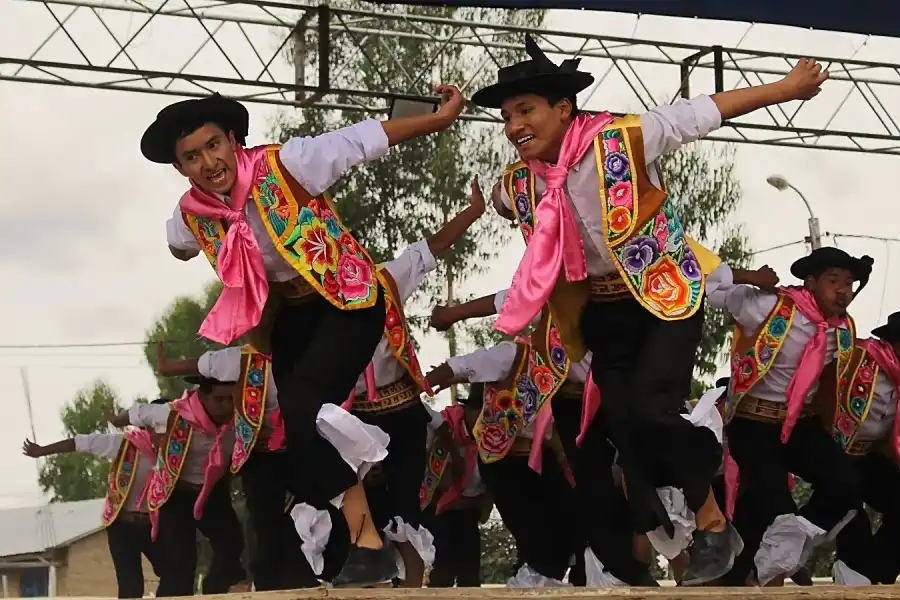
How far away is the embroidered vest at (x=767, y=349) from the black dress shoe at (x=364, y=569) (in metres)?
2.33

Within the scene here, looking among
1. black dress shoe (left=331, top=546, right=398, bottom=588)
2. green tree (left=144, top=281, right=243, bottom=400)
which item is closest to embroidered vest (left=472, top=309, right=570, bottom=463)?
black dress shoe (left=331, top=546, right=398, bottom=588)

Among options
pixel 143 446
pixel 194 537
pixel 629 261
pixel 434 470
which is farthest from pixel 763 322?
pixel 143 446

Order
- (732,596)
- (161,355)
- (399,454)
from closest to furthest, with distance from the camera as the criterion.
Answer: (732,596)
(399,454)
(161,355)

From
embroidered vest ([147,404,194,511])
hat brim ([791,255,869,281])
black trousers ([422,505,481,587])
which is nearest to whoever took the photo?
hat brim ([791,255,869,281])

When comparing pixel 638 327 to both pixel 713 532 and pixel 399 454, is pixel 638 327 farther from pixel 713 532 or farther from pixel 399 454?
pixel 399 454

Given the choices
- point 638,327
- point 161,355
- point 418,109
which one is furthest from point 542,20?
point 638,327

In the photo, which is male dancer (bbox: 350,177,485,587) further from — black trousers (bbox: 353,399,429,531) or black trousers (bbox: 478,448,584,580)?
black trousers (bbox: 478,448,584,580)

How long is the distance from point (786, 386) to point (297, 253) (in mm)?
2620

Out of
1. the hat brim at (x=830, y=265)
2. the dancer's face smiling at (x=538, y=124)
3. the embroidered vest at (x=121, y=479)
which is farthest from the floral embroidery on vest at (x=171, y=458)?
the dancer's face smiling at (x=538, y=124)

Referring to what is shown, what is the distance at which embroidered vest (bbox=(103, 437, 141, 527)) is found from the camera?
8.14 m

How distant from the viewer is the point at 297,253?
4.25 metres

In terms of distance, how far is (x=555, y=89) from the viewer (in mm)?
4379

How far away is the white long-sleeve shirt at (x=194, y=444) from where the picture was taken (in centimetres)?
718

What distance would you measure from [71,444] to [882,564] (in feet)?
15.9
